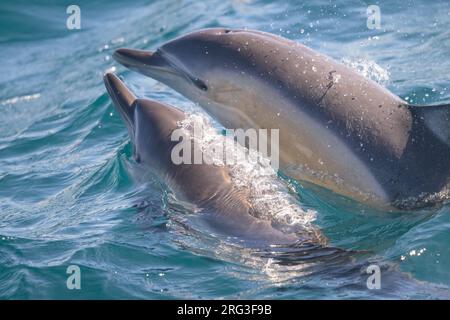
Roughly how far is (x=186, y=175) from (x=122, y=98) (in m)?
1.73

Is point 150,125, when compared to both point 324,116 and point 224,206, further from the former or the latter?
point 324,116

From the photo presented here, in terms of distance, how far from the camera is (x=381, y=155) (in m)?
7.07

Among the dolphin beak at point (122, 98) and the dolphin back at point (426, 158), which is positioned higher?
the dolphin beak at point (122, 98)

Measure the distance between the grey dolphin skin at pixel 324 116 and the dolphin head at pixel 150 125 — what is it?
0.61 metres

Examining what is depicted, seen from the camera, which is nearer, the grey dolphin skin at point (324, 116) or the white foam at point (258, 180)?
the grey dolphin skin at point (324, 116)

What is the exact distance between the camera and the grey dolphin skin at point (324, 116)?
7016 mm

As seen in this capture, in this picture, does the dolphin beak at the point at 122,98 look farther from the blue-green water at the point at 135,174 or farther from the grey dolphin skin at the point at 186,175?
the blue-green water at the point at 135,174

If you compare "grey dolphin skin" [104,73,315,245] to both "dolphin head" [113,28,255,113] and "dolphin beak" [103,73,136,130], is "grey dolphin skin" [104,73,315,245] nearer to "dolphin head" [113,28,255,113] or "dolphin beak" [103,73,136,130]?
"dolphin beak" [103,73,136,130]

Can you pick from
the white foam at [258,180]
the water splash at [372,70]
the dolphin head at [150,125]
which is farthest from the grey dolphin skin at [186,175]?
the water splash at [372,70]

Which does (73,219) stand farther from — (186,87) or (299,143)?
(299,143)

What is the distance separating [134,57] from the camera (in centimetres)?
855

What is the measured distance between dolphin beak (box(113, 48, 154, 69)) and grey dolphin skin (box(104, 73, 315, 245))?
1.47ft
